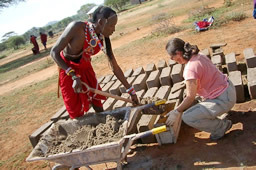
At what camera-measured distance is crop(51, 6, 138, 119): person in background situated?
2670mm

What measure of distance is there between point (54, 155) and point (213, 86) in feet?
6.00

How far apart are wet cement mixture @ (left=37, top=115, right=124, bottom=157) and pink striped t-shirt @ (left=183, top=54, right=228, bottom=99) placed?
918mm

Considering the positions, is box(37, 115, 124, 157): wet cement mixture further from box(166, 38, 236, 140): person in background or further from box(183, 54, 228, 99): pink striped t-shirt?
box(183, 54, 228, 99): pink striped t-shirt

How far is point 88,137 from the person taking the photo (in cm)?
264

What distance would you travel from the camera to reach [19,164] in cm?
398

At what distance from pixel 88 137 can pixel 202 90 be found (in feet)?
4.46

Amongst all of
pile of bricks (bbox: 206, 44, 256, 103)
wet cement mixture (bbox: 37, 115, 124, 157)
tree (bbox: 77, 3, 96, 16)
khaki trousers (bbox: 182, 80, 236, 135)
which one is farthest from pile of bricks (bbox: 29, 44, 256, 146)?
tree (bbox: 77, 3, 96, 16)

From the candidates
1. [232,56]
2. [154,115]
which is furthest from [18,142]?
[232,56]

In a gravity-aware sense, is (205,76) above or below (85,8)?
below

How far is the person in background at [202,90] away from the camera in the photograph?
2547 millimetres

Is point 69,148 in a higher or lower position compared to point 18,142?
higher

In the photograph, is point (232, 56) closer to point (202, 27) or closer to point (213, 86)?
point (213, 86)

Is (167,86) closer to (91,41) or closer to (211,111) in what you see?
(211,111)

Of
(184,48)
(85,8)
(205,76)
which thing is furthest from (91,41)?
(85,8)
